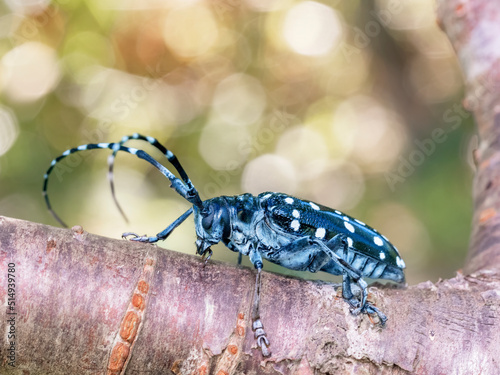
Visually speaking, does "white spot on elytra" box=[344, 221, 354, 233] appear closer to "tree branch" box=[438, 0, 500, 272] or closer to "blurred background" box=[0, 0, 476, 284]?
"tree branch" box=[438, 0, 500, 272]

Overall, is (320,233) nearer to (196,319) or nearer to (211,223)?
(211,223)

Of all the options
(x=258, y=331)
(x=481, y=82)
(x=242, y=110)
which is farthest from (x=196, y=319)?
(x=242, y=110)

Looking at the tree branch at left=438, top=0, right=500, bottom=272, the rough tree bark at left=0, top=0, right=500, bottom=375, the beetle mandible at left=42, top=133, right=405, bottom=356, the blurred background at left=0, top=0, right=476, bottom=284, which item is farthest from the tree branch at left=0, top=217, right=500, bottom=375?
the blurred background at left=0, top=0, right=476, bottom=284

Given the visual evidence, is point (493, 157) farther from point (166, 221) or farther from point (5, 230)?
point (166, 221)

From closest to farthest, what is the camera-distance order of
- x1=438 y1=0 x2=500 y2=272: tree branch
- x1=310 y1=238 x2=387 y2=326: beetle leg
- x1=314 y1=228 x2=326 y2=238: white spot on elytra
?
x1=310 y1=238 x2=387 y2=326: beetle leg
x1=314 y1=228 x2=326 y2=238: white spot on elytra
x1=438 y1=0 x2=500 y2=272: tree branch

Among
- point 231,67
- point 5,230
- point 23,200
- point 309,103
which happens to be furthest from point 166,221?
point 5,230

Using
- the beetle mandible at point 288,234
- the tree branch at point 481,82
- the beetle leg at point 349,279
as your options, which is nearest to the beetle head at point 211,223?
the beetle mandible at point 288,234
